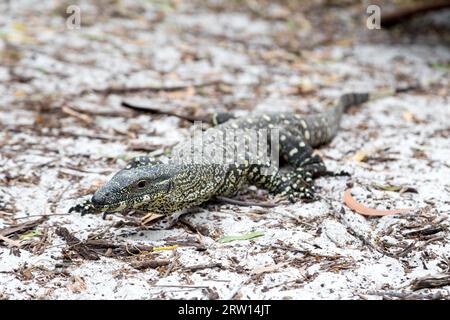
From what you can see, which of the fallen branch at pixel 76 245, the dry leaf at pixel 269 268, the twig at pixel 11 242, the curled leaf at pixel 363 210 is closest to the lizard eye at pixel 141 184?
the fallen branch at pixel 76 245

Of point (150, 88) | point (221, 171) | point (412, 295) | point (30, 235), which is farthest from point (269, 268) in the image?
point (150, 88)

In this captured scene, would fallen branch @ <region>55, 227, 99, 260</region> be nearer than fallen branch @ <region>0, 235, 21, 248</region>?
Yes

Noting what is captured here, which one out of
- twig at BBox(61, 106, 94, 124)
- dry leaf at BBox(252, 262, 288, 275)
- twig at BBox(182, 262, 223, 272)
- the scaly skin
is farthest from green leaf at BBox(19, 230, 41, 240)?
twig at BBox(61, 106, 94, 124)

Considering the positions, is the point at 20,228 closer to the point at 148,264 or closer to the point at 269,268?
the point at 148,264

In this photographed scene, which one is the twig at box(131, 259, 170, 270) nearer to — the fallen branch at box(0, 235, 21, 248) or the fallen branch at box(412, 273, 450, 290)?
the fallen branch at box(0, 235, 21, 248)

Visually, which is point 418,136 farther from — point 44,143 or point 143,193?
point 44,143

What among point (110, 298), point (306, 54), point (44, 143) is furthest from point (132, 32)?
point (110, 298)

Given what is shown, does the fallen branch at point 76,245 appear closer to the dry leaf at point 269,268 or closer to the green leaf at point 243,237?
the green leaf at point 243,237
